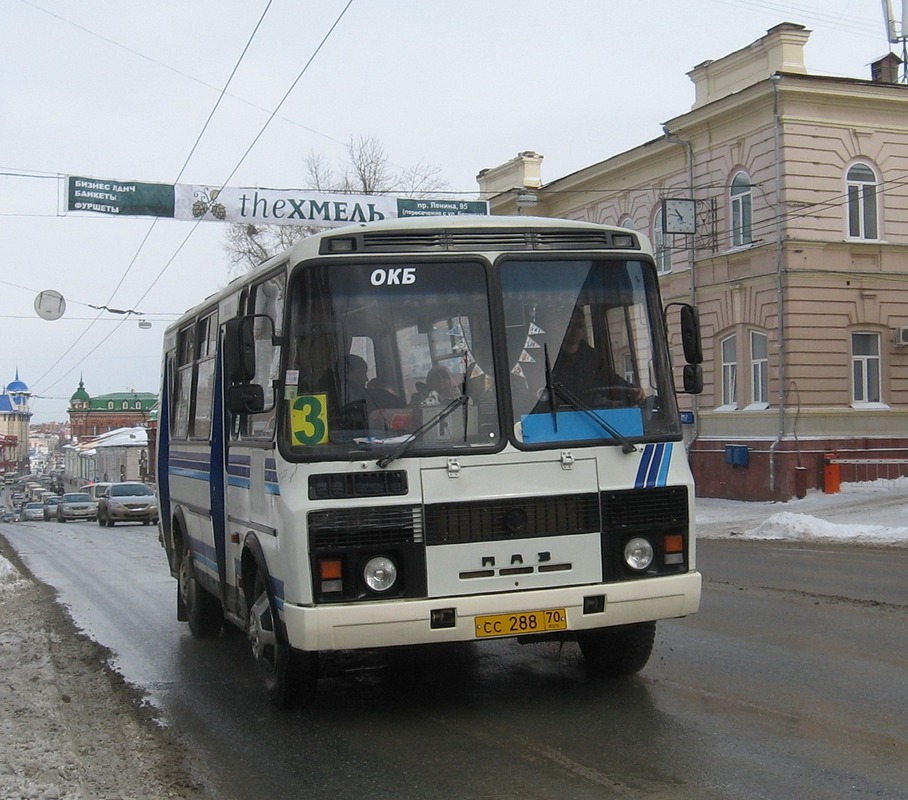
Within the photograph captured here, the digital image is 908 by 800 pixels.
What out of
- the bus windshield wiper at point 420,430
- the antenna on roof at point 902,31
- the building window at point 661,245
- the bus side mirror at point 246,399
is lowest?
the bus windshield wiper at point 420,430

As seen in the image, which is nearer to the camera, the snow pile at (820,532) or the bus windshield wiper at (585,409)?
the bus windshield wiper at (585,409)

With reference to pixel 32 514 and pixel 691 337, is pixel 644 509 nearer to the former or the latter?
pixel 691 337

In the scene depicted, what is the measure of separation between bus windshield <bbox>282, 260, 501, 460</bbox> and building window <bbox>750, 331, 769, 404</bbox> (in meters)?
22.7

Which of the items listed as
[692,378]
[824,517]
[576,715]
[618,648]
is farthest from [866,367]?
[576,715]

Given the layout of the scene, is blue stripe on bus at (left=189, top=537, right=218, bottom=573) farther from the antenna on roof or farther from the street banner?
the antenna on roof

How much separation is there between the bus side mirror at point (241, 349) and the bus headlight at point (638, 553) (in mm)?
2339

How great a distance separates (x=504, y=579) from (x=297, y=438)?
54.2 inches

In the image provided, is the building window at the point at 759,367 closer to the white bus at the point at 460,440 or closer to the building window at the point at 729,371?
the building window at the point at 729,371

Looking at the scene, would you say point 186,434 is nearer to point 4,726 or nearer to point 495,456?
point 4,726

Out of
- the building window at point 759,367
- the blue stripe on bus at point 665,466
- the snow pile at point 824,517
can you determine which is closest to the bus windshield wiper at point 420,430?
the blue stripe on bus at point 665,466

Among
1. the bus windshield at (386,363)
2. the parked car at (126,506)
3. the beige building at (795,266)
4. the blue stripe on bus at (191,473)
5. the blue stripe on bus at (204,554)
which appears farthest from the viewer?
the parked car at (126,506)

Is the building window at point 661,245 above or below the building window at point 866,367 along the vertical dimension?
above

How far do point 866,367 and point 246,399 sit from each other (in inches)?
948

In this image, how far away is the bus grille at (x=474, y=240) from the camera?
713cm
